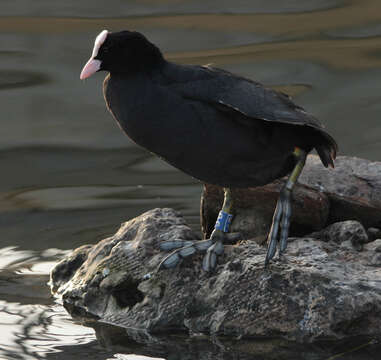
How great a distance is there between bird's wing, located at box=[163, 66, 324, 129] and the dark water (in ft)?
4.45

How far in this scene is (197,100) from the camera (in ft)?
17.3

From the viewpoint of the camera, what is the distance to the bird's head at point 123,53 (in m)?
5.36

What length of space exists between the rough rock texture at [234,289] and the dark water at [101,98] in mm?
298

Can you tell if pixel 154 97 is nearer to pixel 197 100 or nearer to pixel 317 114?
pixel 197 100

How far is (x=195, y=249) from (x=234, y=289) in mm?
434

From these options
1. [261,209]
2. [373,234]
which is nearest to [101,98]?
[261,209]

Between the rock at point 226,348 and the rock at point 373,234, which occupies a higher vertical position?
the rock at point 373,234

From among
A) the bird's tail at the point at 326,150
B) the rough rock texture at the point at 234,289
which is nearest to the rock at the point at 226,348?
the rough rock texture at the point at 234,289

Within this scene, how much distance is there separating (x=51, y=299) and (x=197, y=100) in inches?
56.8

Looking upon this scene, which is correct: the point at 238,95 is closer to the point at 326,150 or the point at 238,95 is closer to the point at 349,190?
the point at 326,150

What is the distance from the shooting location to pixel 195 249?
5.60 meters

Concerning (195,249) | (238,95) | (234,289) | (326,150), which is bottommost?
(234,289)

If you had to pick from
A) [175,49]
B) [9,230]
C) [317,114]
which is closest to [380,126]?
[317,114]

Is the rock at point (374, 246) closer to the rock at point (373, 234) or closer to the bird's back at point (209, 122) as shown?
the rock at point (373, 234)
